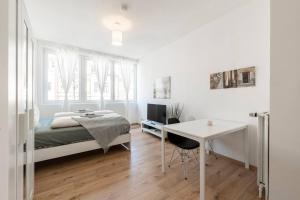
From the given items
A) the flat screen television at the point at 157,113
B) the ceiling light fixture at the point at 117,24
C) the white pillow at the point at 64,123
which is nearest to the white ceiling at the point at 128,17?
the ceiling light fixture at the point at 117,24

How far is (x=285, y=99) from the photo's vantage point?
960 mm

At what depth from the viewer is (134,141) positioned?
148 inches

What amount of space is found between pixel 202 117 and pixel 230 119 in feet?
1.95

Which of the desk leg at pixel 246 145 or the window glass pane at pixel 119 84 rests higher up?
the window glass pane at pixel 119 84

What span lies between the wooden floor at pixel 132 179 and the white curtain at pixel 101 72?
2604 millimetres

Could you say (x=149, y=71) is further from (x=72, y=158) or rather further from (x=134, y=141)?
(x=72, y=158)

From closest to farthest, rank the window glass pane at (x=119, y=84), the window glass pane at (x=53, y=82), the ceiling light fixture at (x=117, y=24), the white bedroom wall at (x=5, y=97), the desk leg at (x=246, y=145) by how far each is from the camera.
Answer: the white bedroom wall at (x=5, y=97), the desk leg at (x=246, y=145), the ceiling light fixture at (x=117, y=24), the window glass pane at (x=53, y=82), the window glass pane at (x=119, y=84)

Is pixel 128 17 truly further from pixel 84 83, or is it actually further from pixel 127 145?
pixel 84 83

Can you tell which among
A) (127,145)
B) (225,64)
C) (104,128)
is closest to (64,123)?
(104,128)

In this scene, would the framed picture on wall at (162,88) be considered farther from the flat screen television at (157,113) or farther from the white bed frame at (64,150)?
the white bed frame at (64,150)

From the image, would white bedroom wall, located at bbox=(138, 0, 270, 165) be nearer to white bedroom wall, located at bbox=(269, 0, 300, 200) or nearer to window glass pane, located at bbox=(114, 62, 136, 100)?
white bedroom wall, located at bbox=(269, 0, 300, 200)

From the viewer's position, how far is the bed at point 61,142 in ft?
7.50

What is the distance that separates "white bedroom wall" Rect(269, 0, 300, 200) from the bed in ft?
8.67

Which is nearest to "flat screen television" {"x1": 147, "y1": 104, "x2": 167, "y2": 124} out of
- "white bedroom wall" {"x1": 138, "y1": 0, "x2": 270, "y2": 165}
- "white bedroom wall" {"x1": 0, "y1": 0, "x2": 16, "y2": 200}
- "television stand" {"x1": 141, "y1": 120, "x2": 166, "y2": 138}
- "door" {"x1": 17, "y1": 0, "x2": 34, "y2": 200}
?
"television stand" {"x1": 141, "y1": 120, "x2": 166, "y2": 138}
